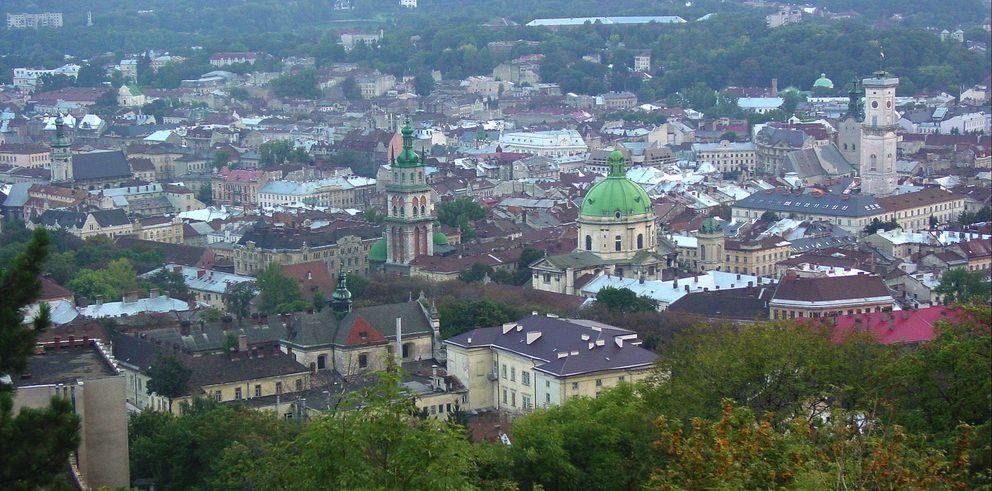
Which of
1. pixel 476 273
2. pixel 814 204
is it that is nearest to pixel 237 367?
pixel 476 273

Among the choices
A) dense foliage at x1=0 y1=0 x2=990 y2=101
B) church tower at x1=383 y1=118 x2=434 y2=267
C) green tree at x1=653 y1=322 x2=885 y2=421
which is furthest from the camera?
dense foliage at x1=0 y1=0 x2=990 y2=101

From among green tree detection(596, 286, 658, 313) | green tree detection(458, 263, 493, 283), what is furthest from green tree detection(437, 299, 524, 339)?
green tree detection(458, 263, 493, 283)

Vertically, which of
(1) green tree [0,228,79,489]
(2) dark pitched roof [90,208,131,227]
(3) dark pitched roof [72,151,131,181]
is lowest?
(3) dark pitched roof [72,151,131,181]

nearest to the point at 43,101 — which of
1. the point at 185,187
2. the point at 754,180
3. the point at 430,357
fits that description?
the point at 185,187

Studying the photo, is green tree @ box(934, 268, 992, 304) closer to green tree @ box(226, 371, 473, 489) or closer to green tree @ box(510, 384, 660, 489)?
green tree @ box(510, 384, 660, 489)

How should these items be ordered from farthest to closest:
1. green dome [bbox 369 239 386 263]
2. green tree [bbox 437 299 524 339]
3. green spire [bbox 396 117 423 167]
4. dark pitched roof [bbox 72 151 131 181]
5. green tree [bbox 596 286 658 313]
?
1. dark pitched roof [bbox 72 151 131 181]
2. green dome [bbox 369 239 386 263]
3. green spire [bbox 396 117 423 167]
4. green tree [bbox 596 286 658 313]
5. green tree [bbox 437 299 524 339]

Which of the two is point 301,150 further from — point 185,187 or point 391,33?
point 391,33

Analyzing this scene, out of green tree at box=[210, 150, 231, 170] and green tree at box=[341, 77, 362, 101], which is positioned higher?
green tree at box=[210, 150, 231, 170]
